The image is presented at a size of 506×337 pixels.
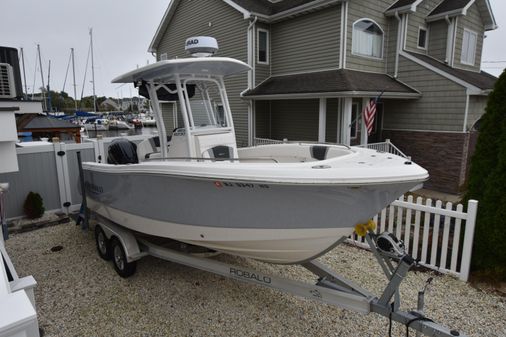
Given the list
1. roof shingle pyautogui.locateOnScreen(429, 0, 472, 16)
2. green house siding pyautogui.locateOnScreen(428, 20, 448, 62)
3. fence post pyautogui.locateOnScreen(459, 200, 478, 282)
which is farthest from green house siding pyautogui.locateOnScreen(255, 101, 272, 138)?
fence post pyautogui.locateOnScreen(459, 200, 478, 282)

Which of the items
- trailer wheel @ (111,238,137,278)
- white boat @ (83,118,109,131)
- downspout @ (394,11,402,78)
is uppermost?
downspout @ (394,11,402,78)

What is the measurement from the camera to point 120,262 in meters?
4.32

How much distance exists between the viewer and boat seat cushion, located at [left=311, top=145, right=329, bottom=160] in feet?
13.9

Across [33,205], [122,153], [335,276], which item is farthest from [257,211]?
[33,205]

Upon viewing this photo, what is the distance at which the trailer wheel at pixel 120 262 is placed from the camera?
13.8 ft

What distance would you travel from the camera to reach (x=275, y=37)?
12.8 metres

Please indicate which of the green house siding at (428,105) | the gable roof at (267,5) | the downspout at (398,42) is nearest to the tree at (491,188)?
the green house siding at (428,105)

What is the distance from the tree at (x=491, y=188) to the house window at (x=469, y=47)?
1113cm

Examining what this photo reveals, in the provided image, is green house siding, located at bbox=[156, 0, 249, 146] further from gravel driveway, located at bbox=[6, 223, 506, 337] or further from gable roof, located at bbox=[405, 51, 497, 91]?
gravel driveway, located at bbox=[6, 223, 506, 337]

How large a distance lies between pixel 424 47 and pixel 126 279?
43.9 ft

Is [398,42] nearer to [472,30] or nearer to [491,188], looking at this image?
[472,30]

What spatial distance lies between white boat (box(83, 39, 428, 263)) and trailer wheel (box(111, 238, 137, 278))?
0.30 m

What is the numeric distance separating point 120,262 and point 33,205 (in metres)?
3.29

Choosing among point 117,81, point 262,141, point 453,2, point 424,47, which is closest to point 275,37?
point 262,141
